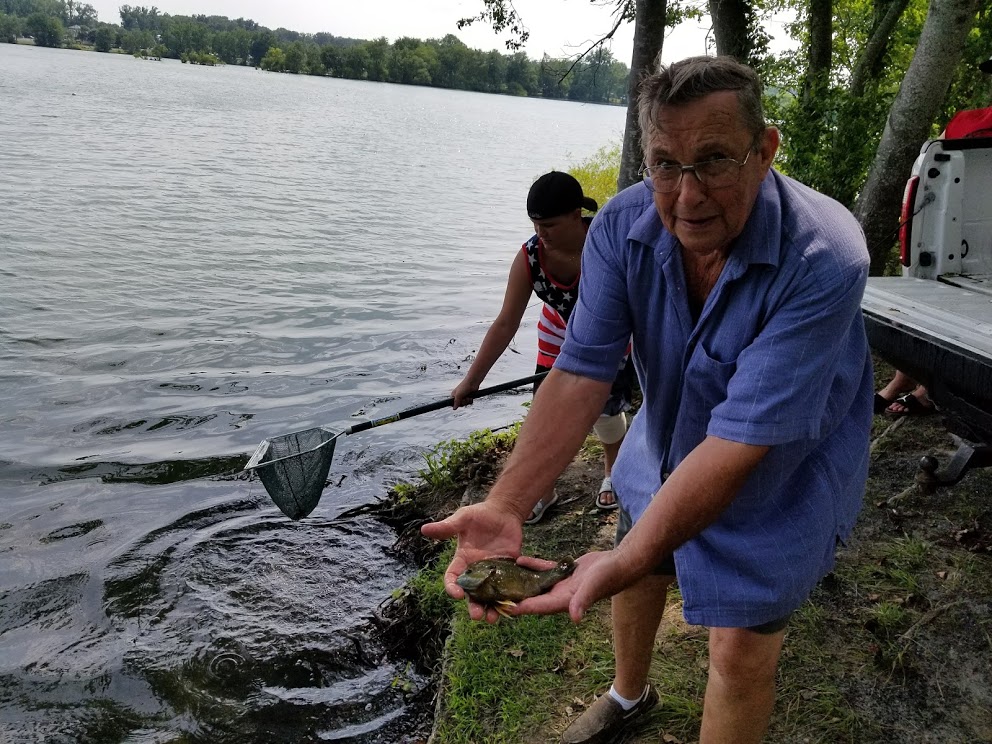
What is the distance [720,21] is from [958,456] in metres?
6.30

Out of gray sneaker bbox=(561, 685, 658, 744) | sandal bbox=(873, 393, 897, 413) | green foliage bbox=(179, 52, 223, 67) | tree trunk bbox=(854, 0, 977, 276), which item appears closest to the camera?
gray sneaker bbox=(561, 685, 658, 744)

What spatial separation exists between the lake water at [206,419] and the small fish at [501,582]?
205cm

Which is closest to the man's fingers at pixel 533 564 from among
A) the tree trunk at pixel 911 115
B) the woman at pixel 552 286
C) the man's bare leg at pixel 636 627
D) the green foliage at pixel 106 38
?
the man's bare leg at pixel 636 627

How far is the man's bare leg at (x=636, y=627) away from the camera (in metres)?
2.94

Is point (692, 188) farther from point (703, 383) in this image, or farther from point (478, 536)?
point (478, 536)

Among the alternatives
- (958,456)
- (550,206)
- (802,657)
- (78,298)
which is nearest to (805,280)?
(802,657)

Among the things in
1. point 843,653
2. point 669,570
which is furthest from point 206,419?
point 669,570

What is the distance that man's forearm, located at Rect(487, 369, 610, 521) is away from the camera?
2707mm

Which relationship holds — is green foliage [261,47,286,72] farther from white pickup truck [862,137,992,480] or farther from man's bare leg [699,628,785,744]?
man's bare leg [699,628,785,744]

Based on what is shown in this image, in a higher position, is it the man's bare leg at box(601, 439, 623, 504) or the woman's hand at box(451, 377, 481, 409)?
the woman's hand at box(451, 377, 481, 409)

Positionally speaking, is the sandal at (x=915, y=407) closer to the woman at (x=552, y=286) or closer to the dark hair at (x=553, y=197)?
the woman at (x=552, y=286)

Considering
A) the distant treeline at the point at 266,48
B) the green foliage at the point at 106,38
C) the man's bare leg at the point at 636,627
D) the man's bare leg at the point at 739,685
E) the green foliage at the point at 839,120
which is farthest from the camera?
the green foliage at the point at 106,38

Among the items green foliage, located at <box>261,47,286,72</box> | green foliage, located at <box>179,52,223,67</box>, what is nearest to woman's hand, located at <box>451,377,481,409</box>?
green foliage, located at <box>261,47,286,72</box>

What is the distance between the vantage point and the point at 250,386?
33.1 ft
